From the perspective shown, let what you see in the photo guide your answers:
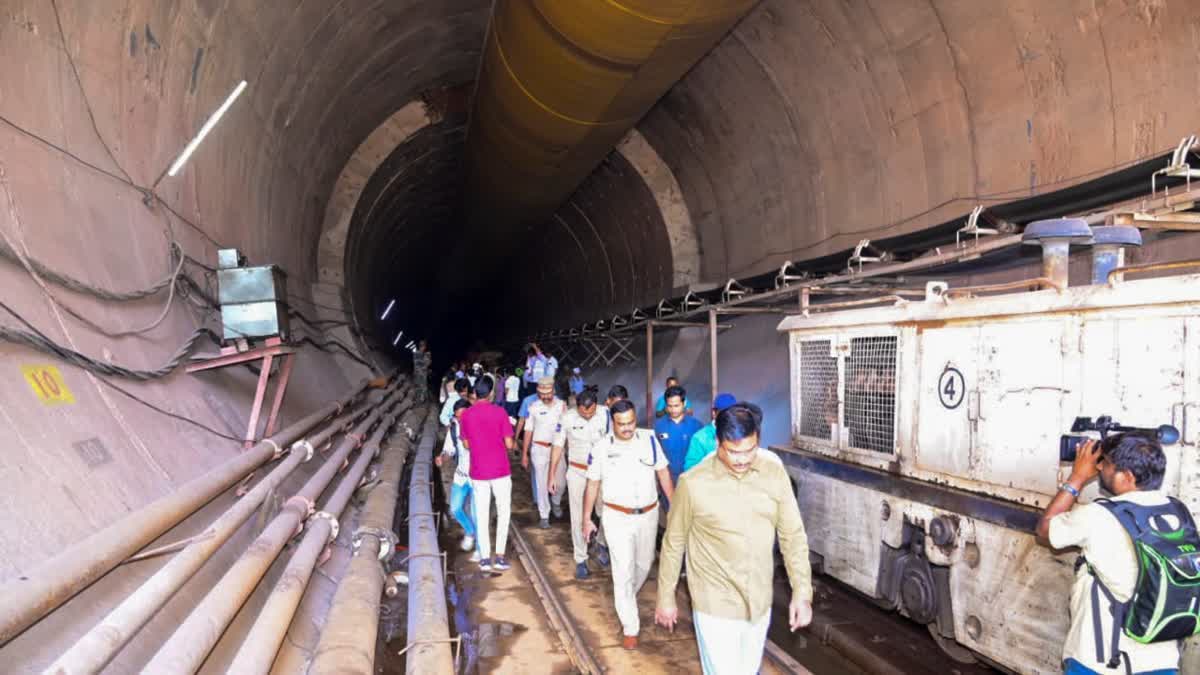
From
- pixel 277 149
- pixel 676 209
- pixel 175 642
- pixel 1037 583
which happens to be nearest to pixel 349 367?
pixel 277 149

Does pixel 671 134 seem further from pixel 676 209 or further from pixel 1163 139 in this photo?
pixel 1163 139

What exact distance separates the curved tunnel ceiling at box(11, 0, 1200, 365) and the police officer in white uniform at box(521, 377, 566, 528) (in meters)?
3.80

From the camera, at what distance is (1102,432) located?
3645 mm

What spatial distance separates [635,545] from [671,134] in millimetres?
8529

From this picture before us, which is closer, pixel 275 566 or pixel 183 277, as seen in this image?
pixel 275 566

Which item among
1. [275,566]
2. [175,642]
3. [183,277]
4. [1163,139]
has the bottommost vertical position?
[275,566]

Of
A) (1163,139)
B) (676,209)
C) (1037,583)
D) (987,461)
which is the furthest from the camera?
(676,209)

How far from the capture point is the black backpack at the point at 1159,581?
2855 mm

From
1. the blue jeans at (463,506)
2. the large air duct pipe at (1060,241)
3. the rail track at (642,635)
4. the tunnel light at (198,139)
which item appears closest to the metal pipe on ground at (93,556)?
the rail track at (642,635)

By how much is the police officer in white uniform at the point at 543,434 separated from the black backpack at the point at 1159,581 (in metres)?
5.71

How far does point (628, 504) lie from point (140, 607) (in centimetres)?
316

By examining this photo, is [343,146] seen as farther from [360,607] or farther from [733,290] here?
[360,607]

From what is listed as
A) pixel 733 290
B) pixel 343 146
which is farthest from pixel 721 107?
pixel 343 146

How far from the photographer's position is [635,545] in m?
5.29
